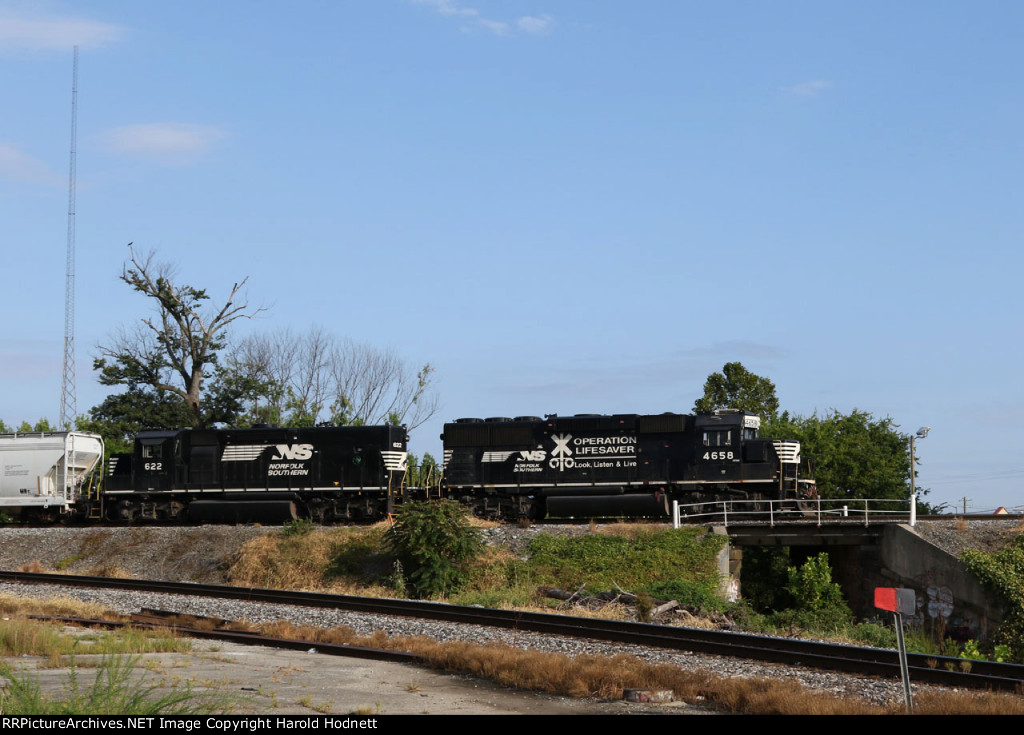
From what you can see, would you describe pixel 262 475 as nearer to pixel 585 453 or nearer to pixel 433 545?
pixel 433 545

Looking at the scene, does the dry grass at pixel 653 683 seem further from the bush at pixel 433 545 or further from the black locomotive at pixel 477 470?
the black locomotive at pixel 477 470

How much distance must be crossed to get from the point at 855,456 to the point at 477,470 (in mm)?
26951

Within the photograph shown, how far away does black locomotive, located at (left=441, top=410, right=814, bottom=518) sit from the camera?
32281mm

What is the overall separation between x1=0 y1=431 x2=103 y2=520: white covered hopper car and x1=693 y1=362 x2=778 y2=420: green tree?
40.6 m

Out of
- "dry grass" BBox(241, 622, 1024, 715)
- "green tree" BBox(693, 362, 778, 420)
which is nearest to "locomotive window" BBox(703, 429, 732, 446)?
"dry grass" BBox(241, 622, 1024, 715)

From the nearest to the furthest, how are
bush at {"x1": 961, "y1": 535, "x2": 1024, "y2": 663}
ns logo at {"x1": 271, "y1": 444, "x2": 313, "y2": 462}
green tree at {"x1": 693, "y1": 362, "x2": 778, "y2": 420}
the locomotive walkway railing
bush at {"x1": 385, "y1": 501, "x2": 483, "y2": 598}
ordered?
1. bush at {"x1": 961, "y1": 535, "x2": 1024, "y2": 663}
2. bush at {"x1": 385, "y1": 501, "x2": 483, "y2": 598}
3. the locomotive walkway railing
4. ns logo at {"x1": 271, "y1": 444, "x2": 313, "y2": 462}
5. green tree at {"x1": 693, "y1": 362, "x2": 778, "y2": 420}

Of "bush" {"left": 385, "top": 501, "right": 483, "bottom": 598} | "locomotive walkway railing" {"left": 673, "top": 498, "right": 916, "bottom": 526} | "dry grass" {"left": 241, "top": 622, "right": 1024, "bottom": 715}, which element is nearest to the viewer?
"dry grass" {"left": 241, "top": 622, "right": 1024, "bottom": 715}

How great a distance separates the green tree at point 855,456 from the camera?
52.2 meters

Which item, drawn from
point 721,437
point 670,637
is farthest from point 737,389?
point 670,637

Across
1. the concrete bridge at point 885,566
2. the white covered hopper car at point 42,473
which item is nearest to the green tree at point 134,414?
the white covered hopper car at point 42,473

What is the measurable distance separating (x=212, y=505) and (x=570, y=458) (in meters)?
12.1

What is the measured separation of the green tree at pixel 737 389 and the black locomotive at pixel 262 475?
118ft

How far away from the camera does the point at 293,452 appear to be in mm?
34375

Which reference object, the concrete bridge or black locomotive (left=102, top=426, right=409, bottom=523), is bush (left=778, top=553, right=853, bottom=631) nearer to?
the concrete bridge
